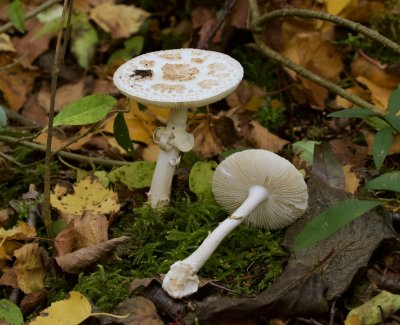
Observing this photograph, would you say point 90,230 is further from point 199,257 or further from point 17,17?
point 17,17

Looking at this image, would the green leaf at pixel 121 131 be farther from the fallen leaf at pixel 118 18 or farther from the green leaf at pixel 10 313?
the fallen leaf at pixel 118 18

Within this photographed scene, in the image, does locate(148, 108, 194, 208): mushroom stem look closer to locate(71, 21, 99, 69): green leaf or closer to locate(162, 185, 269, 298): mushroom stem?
locate(162, 185, 269, 298): mushroom stem

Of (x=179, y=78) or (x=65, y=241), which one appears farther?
(x=65, y=241)

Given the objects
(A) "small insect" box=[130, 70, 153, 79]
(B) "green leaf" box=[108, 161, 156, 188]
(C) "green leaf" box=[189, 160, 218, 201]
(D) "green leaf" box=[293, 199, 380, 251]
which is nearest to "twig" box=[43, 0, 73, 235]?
(A) "small insect" box=[130, 70, 153, 79]

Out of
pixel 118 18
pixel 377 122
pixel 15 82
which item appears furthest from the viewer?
pixel 118 18

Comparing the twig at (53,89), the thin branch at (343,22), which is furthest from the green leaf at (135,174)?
the thin branch at (343,22)

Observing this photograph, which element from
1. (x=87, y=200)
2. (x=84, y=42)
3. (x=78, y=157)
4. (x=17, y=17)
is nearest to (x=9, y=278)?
(x=87, y=200)

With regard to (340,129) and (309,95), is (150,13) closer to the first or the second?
(309,95)
